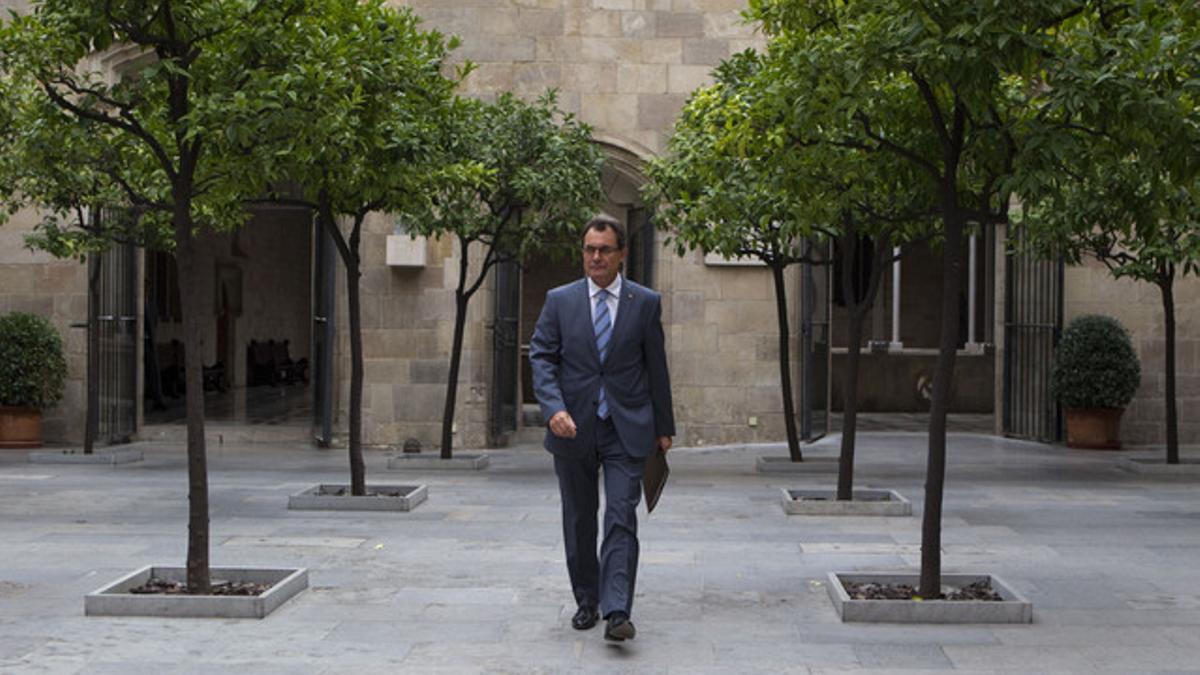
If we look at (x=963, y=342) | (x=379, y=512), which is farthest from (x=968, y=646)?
(x=963, y=342)

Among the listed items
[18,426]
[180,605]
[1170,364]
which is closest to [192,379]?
[180,605]

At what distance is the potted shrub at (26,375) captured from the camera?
18609 millimetres

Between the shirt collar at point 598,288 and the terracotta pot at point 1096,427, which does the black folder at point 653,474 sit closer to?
the shirt collar at point 598,288

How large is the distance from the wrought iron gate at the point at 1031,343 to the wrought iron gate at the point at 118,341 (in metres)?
11.3

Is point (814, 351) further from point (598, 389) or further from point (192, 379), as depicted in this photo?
point (598, 389)

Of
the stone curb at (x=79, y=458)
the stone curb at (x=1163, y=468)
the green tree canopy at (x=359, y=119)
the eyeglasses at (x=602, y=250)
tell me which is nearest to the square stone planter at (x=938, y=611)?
the eyeglasses at (x=602, y=250)

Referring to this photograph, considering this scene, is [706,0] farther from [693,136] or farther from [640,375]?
[640,375]

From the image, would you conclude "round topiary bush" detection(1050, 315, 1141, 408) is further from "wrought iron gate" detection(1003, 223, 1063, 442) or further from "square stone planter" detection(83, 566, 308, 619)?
"square stone planter" detection(83, 566, 308, 619)

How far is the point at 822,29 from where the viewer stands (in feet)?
31.0

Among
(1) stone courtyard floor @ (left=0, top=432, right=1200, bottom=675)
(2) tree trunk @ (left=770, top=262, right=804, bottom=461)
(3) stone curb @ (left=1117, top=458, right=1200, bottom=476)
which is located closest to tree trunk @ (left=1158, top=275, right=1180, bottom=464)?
(3) stone curb @ (left=1117, top=458, right=1200, bottom=476)

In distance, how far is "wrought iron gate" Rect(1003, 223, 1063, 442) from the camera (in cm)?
2044

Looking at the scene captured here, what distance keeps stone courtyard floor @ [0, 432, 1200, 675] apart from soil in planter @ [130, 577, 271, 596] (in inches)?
12.2

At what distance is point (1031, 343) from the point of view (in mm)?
20828

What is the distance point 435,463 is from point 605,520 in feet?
31.9
